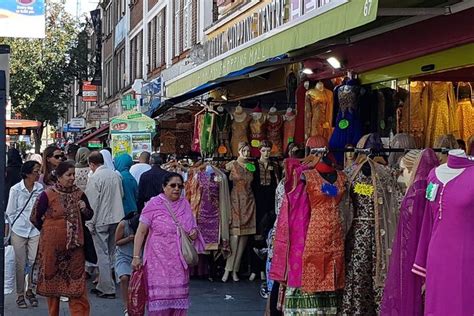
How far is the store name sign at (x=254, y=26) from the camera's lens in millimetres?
11664

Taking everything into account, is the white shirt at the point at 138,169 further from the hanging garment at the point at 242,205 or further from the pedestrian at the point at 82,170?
the hanging garment at the point at 242,205

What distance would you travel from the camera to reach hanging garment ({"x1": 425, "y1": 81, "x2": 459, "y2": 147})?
8.32 metres

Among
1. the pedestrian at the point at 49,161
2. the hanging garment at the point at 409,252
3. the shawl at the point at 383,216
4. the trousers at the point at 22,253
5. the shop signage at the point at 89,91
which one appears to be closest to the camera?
the hanging garment at the point at 409,252

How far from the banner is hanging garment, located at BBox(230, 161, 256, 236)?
7.34 metres

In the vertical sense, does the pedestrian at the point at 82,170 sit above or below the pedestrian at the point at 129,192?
above

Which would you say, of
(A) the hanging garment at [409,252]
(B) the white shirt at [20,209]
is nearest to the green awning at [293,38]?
(A) the hanging garment at [409,252]

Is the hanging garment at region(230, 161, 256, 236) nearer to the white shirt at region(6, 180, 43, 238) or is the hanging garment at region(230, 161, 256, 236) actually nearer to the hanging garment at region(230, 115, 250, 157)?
the hanging garment at region(230, 115, 250, 157)

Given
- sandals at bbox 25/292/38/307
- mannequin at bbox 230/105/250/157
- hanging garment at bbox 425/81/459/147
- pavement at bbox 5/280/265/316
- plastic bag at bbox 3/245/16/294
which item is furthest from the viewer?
mannequin at bbox 230/105/250/157

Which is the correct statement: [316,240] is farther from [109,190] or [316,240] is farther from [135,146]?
[135,146]

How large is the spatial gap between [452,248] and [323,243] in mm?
1769

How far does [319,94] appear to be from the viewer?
31.4 ft

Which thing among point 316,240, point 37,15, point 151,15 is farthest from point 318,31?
point 151,15

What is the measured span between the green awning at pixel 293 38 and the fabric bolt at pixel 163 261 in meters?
1.83

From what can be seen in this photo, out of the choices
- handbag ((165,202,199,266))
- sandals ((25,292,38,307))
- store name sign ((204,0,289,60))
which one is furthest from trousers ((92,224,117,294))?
store name sign ((204,0,289,60))
